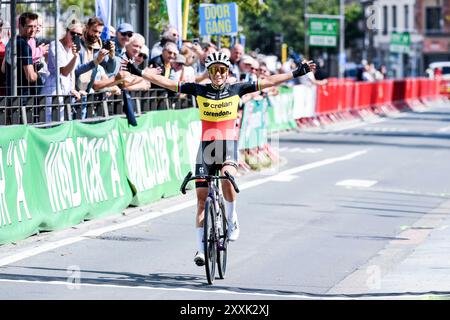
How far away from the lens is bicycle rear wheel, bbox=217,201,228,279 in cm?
1171

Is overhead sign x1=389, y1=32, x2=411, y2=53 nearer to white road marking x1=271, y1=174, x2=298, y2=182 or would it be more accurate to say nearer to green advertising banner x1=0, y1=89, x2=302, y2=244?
white road marking x1=271, y1=174, x2=298, y2=182

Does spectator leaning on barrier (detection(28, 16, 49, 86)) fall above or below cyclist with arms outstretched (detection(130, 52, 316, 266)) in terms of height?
above

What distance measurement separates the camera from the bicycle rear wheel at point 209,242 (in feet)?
37.5

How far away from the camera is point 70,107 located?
53.5 feet

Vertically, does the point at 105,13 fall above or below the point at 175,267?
above

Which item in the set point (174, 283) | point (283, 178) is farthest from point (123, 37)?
point (174, 283)

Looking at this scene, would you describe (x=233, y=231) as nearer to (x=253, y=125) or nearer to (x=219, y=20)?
(x=253, y=125)

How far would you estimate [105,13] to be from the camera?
18.6 metres

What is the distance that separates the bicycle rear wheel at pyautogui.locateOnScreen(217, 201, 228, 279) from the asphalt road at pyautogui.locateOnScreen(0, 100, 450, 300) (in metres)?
0.12

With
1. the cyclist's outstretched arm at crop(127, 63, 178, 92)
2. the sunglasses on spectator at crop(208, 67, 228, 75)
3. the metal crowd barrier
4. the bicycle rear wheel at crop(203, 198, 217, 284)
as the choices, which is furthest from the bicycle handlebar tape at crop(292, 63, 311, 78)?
the metal crowd barrier

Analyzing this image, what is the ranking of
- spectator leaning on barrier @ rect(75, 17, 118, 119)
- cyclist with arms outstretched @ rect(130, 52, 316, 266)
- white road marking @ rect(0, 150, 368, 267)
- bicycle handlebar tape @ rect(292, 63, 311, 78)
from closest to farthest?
1. cyclist with arms outstretched @ rect(130, 52, 316, 266)
2. bicycle handlebar tape @ rect(292, 63, 311, 78)
3. white road marking @ rect(0, 150, 368, 267)
4. spectator leaning on barrier @ rect(75, 17, 118, 119)

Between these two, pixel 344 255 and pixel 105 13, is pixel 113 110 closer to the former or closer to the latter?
pixel 105 13

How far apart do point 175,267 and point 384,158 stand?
51.7 ft
